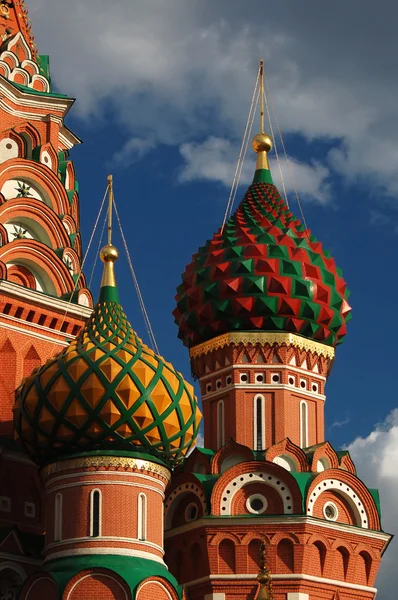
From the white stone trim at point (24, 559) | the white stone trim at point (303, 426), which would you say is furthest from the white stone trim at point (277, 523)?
the white stone trim at point (24, 559)

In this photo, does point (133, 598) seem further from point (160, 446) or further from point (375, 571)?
point (375, 571)

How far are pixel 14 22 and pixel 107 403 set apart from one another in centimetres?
865

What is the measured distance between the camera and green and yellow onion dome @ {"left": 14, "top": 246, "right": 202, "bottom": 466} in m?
23.1

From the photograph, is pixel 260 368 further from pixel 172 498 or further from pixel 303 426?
pixel 172 498

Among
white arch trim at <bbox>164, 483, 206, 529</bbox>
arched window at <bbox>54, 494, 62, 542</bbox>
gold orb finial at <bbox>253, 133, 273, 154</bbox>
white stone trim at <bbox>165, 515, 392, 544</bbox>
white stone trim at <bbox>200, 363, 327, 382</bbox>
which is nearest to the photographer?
arched window at <bbox>54, 494, 62, 542</bbox>

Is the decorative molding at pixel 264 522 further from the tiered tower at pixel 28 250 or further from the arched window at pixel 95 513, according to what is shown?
the arched window at pixel 95 513

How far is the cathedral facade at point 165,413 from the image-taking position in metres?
23.1

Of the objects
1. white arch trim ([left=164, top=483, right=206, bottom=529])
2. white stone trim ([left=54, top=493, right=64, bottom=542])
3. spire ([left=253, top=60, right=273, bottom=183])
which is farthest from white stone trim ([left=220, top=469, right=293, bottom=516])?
spire ([left=253, top=60, right=273, bottom=183])

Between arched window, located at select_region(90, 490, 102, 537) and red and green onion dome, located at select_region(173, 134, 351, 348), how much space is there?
5548 mm

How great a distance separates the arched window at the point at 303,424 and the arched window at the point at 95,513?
527 cm

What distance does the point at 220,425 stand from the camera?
27531 millimetres

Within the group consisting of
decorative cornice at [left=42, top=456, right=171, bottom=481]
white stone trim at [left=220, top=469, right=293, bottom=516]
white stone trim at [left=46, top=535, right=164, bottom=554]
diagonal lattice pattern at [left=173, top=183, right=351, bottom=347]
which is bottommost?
white stone trim at [left=46, top=535, right=164, bottom=554]

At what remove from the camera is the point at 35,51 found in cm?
2869

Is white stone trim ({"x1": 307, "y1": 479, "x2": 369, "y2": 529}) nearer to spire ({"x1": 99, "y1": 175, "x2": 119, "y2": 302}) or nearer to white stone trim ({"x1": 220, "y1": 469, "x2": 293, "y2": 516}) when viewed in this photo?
white stone trim ({"x1": 220, "y1": 469, "x2": 293, "y2": 516})
